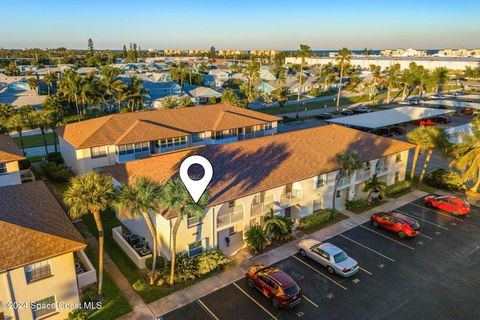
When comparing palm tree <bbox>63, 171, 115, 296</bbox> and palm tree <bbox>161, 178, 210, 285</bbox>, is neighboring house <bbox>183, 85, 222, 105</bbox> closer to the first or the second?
palm tree <bbox>161, 178, 210, 285</bbox>

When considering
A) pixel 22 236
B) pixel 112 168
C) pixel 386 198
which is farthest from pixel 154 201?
pixel 386 198

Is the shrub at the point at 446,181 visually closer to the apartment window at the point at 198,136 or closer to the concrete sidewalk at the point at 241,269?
the concrete sidewalk at the point at 241,269

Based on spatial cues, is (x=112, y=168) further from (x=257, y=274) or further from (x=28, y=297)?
(x=257, y=274)

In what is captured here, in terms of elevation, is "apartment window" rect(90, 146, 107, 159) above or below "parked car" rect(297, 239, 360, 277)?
above

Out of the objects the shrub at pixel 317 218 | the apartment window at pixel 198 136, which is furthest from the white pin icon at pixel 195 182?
the apartment window at pixel 198 136

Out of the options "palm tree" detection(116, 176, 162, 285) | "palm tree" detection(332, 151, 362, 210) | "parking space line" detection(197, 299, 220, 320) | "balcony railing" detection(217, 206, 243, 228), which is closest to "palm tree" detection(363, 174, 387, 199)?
"palm tree" detection(332, 151, 362, 210)

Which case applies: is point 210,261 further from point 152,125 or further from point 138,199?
point 152,125
